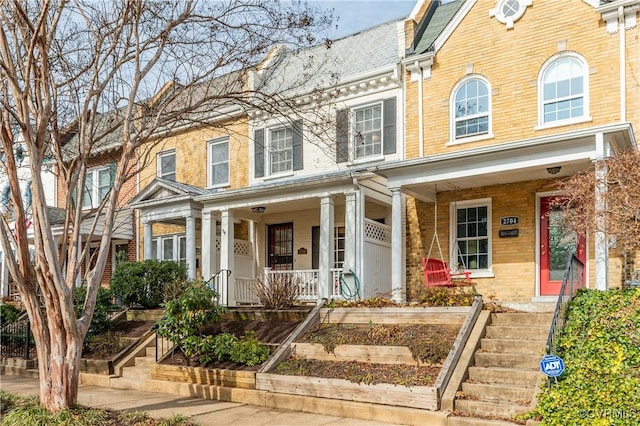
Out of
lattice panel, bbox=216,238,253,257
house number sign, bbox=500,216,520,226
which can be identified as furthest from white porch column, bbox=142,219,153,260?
house number sign, bbox=500,216,520,226

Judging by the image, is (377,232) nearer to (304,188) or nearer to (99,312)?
(304,188)

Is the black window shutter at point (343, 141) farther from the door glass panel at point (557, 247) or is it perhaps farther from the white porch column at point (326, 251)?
the door glass panel at point (557, 247)

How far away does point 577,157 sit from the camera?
35.3 feet

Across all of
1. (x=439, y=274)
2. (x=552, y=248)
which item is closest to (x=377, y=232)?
(x=439, y=274)

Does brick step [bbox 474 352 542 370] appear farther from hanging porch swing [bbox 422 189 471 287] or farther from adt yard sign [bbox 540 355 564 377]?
hanging porch swing [bbox 422 189 471 287]

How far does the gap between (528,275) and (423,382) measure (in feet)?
18.7

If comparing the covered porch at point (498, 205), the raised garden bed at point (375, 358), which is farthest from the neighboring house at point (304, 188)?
the raised garden bed at point (375, 358)

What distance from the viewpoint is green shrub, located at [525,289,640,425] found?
676cm

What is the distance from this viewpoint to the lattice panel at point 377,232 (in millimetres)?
13586

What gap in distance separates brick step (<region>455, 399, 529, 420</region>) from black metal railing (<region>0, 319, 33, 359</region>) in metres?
10.2

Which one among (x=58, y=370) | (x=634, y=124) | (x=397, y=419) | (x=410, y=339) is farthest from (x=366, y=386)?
(x=634, y=124)

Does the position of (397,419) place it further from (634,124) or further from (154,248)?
(154,248)

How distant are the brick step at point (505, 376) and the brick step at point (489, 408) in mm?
608

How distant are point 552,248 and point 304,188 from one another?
571cm
